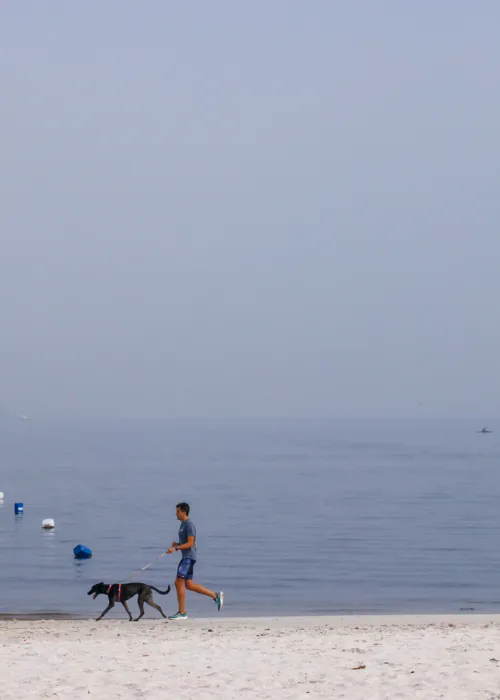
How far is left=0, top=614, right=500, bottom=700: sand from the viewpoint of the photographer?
11.6 meters

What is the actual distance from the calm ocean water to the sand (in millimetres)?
7262

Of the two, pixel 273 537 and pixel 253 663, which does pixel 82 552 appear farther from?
pixel 253 663

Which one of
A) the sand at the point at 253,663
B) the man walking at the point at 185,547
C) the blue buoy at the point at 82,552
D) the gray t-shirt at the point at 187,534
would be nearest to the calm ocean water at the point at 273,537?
the blue buoy at the point at 82,552

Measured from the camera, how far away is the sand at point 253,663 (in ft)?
38.1

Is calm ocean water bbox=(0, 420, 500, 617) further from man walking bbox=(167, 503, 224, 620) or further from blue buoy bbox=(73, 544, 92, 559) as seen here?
man walking bbox=(167, 503, 224, 620)

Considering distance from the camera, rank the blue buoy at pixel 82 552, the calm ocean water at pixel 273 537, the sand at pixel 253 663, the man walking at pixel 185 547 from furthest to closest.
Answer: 1. the blue buoy at pixel 82 552
2. the calm ocean water at pixel 273 537
3. the man walking at pixel 185 547
4. the sand at pixel 253 663

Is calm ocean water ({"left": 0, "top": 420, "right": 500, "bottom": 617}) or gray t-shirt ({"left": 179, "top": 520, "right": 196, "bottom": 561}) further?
calm ocean water ({"left": 0, "top": 420, "right": 500, "bottom": 617})

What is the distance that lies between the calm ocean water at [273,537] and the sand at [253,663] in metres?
7.26

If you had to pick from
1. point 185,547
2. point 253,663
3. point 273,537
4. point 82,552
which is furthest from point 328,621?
point 273,537

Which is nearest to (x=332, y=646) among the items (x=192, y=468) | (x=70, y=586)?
(x=70, y=586)

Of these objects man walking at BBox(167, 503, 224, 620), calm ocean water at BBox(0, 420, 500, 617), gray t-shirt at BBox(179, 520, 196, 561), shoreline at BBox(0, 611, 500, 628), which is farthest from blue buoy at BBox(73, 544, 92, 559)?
gray t-shirt at BBox(179, 520, 196, 561)

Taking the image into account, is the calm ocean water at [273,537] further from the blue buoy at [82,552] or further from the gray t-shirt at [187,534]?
the gray t-shirt at [187,534]

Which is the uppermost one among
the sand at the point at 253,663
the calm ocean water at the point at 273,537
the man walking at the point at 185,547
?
the man walking at the point at 185,547

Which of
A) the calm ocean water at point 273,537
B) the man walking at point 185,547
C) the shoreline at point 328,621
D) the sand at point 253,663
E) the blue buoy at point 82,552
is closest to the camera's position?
the sand at point 253,663
